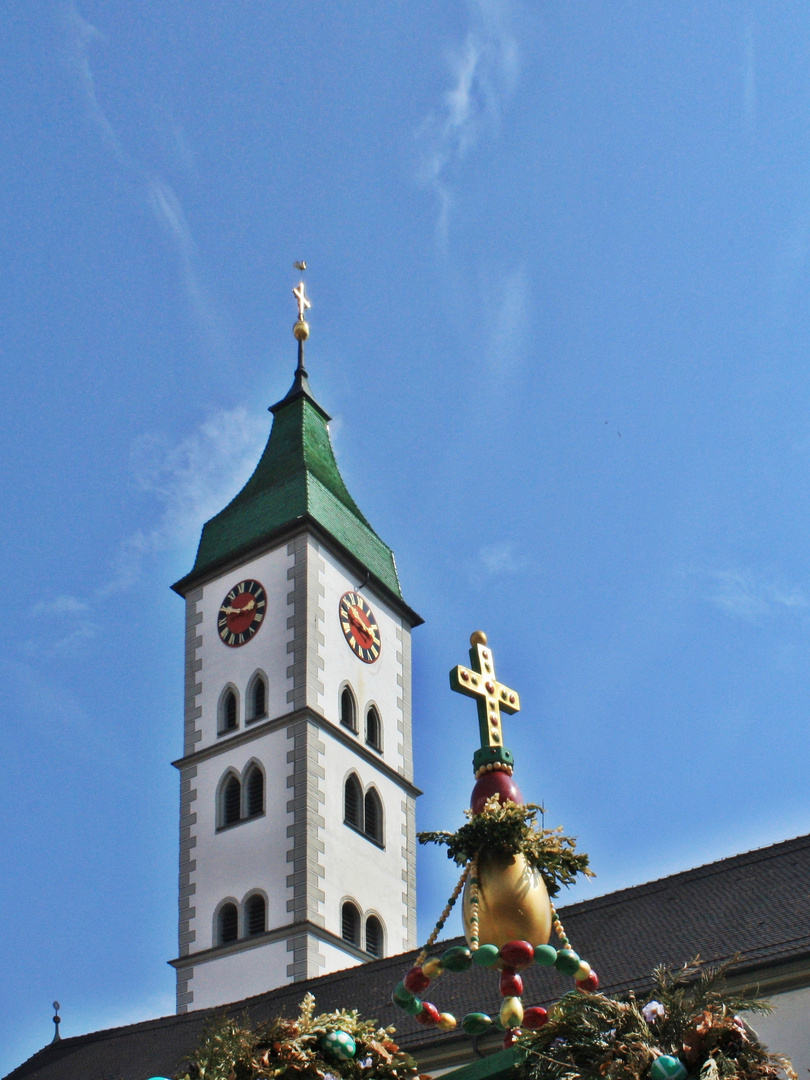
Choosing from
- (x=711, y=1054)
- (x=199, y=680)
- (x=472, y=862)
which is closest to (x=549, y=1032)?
(x=711, y=1054)

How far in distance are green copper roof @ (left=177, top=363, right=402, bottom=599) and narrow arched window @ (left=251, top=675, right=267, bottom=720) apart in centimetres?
358

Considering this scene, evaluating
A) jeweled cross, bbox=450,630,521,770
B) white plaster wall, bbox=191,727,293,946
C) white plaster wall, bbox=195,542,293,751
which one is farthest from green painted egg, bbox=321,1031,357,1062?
white plaster wall, bbox=195,542,293,751

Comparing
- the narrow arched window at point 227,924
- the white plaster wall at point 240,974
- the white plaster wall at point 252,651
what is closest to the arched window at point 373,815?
the white plaster wall at point 252,651

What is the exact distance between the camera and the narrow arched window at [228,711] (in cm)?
3222

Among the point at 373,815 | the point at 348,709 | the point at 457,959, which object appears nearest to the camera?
the point at 457,959

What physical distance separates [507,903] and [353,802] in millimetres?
24069

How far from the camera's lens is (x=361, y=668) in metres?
33.3

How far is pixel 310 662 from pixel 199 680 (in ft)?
11.9

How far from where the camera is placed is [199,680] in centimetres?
3359

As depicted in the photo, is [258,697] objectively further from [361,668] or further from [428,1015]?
[428,1015]

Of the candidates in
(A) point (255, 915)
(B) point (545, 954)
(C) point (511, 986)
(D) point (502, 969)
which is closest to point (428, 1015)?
(D) point (502, 969)

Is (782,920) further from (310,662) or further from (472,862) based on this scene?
(310,662)

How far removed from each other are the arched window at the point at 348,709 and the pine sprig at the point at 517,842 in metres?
24.3

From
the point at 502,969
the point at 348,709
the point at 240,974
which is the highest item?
the point at 348,709
